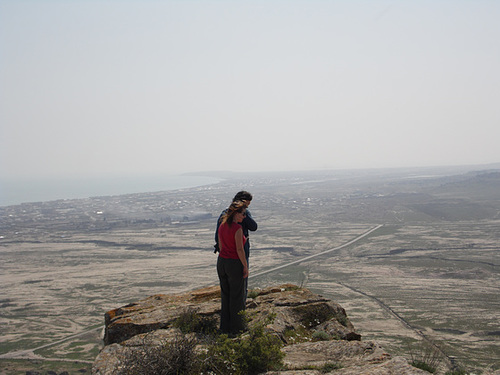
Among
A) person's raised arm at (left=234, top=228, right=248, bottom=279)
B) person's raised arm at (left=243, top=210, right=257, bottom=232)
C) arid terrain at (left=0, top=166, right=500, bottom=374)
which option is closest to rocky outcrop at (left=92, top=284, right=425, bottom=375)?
person's raised arm at (left=234, top=228, right=248, bottom=279)

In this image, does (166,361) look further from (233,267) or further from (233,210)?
(233,210)

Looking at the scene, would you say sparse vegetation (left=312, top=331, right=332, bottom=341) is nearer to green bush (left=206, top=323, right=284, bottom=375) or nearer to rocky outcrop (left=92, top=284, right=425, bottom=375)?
rocky outcrop (left=92, top=284, right=425, bottom=375)

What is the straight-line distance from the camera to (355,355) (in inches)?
225

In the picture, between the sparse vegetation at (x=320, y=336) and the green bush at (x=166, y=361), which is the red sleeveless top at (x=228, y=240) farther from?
the sparse vegetation at (x=320, y=336)

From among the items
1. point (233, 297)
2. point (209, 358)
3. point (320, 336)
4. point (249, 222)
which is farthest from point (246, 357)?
point (320, 336)

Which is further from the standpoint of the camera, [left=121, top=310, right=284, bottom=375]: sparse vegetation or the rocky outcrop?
the rocky outcrop

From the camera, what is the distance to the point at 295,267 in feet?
188

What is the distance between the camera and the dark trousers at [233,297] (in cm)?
645

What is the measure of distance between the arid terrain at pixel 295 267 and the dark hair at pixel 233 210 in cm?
1839

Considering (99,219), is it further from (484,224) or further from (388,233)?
(484,224)

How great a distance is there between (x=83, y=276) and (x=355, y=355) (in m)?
56.2

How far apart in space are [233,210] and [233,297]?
141 cm

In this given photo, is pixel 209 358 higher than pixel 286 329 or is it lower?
higher

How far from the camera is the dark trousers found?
21.1 feet
